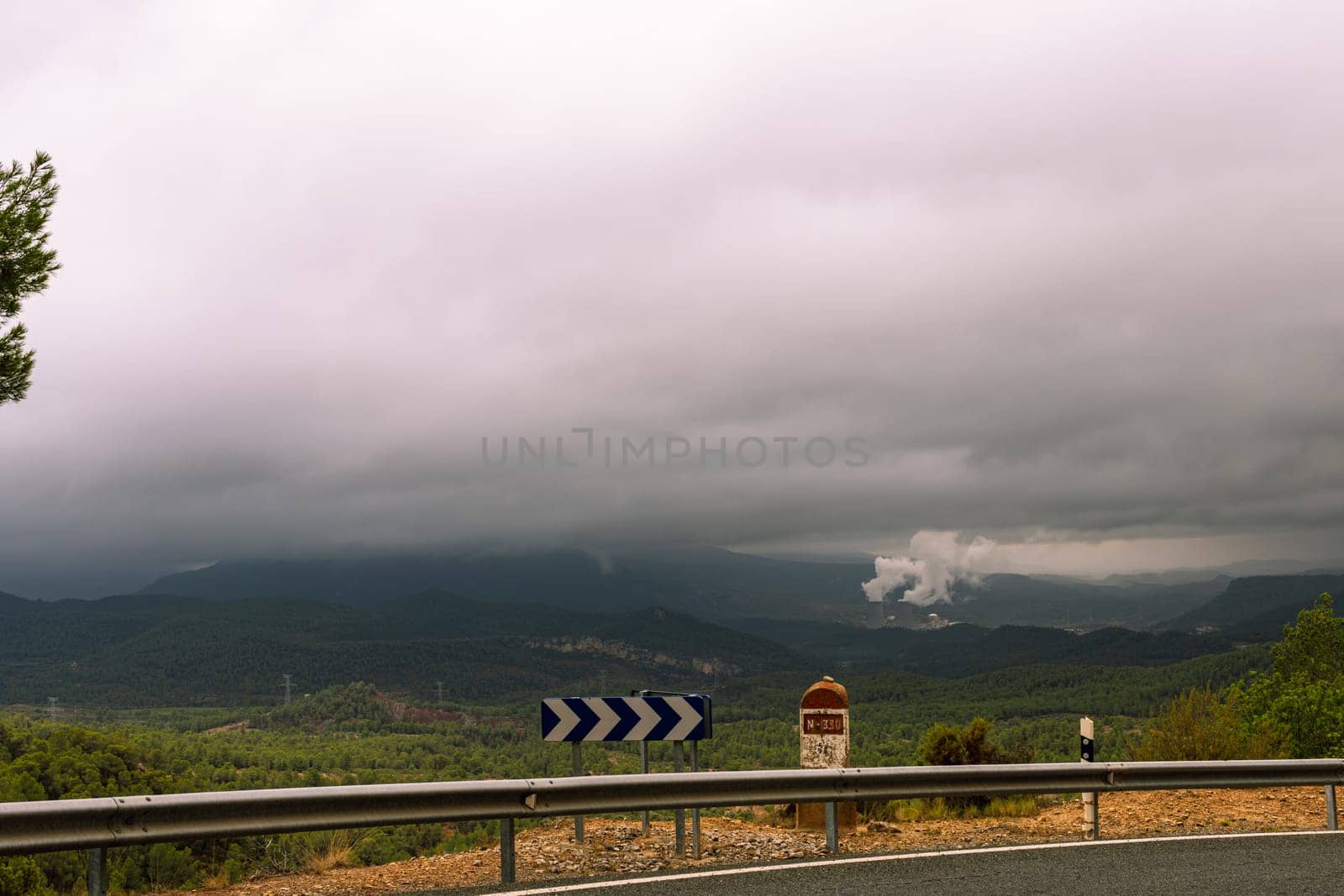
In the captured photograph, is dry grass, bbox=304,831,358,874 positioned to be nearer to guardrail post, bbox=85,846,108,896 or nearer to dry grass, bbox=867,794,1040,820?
guardrail post, bbox=85,846,108,896

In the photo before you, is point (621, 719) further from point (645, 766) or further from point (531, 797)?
point (531, 797)

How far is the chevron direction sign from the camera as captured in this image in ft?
35.4

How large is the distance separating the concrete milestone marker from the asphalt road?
2.43 m

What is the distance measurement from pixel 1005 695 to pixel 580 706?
180 meters

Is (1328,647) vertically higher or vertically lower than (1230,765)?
lower

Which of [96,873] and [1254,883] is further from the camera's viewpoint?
[1254,883]

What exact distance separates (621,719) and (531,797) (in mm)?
1756

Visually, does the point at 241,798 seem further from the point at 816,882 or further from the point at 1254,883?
the point at 1254,883

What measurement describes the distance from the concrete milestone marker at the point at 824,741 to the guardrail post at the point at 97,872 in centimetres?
718

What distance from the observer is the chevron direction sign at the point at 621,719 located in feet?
35.4

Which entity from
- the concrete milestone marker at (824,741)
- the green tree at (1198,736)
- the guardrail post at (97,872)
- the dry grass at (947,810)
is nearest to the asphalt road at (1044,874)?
the guardrail post at (97,872)

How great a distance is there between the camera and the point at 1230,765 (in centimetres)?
1195

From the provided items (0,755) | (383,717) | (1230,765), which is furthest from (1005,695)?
(1230,765)

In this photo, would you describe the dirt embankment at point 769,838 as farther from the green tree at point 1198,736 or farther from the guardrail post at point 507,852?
the green tree at point 1198,736
